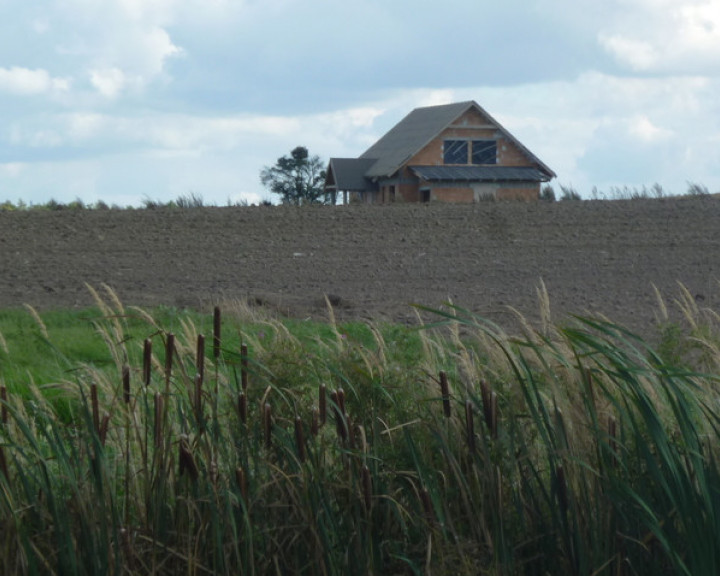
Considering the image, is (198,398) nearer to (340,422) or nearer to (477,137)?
(340,422)

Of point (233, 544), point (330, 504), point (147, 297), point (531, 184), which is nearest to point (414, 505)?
point (330, 504)

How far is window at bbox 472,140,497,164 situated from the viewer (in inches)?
1533

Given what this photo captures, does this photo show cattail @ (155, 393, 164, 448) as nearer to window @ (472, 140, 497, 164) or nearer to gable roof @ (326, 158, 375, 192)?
window @ (472, 140, 497, 164)

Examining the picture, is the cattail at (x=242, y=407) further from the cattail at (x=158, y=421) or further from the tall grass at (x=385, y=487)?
the cattail at (x=158, y=421)

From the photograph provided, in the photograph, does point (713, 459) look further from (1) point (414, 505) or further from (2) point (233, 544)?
(2) point (233, 544)

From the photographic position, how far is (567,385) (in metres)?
4.35

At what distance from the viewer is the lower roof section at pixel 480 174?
36.3 meters

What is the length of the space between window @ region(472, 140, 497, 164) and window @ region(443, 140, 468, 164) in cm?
52

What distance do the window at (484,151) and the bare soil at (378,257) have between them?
58.4ft

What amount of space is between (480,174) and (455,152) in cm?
136

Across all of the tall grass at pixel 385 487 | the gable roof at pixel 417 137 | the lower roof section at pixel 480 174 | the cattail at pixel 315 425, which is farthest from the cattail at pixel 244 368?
Result: the gable roof at pixel 417 137

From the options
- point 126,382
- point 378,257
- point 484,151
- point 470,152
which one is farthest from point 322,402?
point 484,151

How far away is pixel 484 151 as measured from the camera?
3906 cm

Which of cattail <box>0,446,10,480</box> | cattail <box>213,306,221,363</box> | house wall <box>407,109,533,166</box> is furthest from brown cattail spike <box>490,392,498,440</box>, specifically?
house wall <box>407,109,533,166</box>
